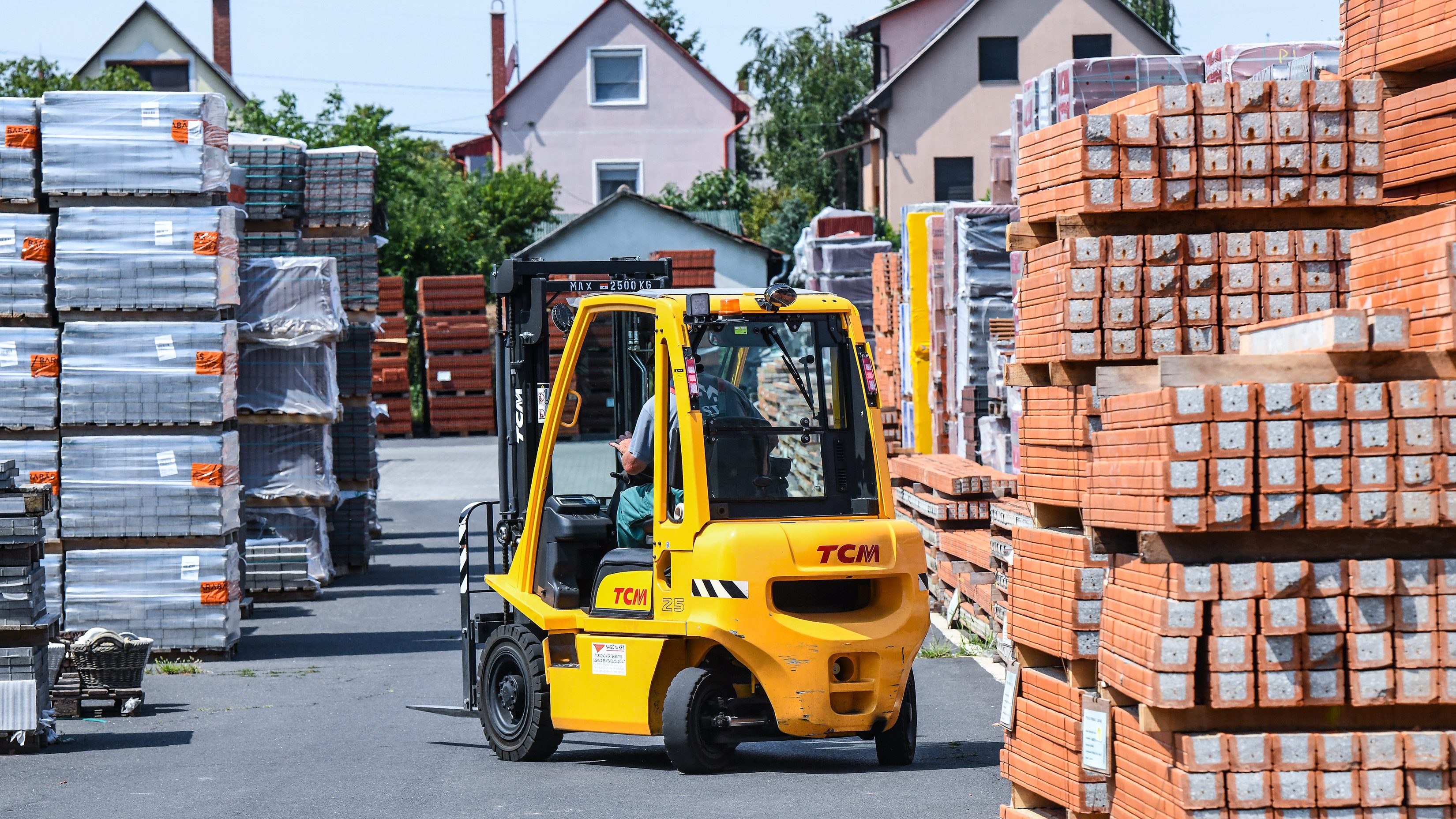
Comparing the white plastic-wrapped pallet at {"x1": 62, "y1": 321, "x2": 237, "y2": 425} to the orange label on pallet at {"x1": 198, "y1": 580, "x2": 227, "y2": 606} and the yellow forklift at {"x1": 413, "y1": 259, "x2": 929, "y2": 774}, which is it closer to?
the orange label on pallet at {"x1": 198, "y1": 580, "x2": 227, "y2": 606}

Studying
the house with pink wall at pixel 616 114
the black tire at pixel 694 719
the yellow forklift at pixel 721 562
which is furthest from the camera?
the house with pink wall at pixel 616 114

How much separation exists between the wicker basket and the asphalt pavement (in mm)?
241

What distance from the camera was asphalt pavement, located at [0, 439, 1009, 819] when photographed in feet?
26.3

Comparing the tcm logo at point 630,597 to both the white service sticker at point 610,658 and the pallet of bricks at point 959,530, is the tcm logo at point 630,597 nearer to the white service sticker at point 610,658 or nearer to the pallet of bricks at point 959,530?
the white service sticker at point 610,658

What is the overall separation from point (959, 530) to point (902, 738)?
5452 millimetres

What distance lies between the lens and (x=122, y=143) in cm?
1280

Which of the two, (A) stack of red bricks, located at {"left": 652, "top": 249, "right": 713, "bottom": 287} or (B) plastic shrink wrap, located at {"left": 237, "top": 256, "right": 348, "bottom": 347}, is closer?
(B) plastic shrink wrap, located at {"left": 237, "top": 256, "right": 348, "bottom": 347}

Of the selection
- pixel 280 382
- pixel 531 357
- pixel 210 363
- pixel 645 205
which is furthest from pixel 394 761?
pixel 645 205

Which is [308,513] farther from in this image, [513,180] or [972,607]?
[513,180]

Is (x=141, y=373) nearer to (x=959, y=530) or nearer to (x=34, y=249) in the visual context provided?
(x=34, y=249)

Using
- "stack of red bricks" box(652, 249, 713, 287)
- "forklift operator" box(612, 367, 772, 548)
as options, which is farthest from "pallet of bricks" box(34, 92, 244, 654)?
"stack of red bricks" box(652, 249, 713, 287)

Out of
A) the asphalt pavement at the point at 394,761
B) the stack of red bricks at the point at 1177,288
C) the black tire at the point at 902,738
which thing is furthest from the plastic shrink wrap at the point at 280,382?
the stack of red bricks at the point at 1177,288

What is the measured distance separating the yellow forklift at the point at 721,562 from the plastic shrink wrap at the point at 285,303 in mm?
6459

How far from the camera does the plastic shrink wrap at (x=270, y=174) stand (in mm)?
16781
